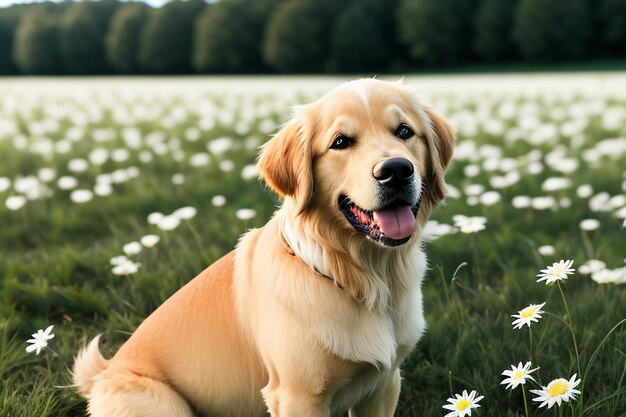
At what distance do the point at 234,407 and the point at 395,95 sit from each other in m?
1.39

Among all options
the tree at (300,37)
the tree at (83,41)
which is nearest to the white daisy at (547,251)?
the tree at (300,37)

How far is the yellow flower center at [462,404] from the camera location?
7.31 ft

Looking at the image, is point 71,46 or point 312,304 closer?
point 312,304

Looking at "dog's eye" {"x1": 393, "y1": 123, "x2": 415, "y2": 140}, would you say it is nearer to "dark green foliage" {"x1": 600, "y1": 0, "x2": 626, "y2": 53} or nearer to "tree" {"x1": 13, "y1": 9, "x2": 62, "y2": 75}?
"dark green foliage" {"x1": 600, "y1": 0, "x2": 626, "y2": 53}

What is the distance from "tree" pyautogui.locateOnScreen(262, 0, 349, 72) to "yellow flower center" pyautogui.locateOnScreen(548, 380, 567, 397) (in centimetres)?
4171

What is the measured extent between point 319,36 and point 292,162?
4263 centimetres

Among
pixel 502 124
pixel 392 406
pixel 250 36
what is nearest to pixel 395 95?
pixel 392 406

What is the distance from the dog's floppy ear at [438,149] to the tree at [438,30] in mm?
39569

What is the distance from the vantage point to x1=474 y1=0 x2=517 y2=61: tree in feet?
133

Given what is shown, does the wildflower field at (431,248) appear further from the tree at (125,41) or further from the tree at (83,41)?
the tree at (83,41)

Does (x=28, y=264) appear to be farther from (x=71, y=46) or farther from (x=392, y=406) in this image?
(x=71, y=46)

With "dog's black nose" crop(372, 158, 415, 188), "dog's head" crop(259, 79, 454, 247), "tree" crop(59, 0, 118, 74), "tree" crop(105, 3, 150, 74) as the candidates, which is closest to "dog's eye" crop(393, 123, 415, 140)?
"dog's head" crop(259, 79, 454, 247)

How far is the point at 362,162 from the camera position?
2344mm

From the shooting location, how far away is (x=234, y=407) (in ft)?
8.87
